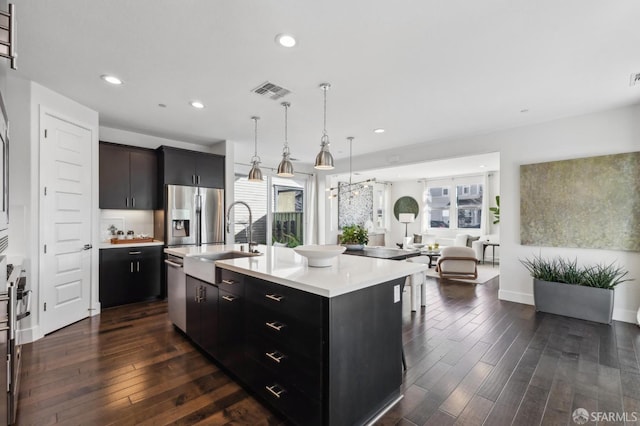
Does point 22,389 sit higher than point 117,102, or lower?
lower

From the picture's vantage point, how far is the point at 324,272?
75.1 inches

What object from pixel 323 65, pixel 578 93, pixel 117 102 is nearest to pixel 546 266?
pixel 578 93

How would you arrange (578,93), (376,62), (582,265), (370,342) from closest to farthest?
(370,342)
(376,62)
(578,93)
(582,265)

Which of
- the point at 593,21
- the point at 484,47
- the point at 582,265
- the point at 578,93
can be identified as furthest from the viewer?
the point at 582,265

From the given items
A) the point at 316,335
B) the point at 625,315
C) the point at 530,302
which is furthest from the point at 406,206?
the point at 316,335

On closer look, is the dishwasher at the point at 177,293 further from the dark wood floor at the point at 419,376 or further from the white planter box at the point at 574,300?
the white planter box at the point at 574,300

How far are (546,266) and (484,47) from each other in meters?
3.23

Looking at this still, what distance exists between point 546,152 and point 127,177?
6.13m

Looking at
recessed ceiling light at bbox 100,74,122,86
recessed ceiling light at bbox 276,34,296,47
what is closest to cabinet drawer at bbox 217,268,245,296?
recessed ceiling light at bbox 276,34,296,47

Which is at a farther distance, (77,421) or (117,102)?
(117,102)

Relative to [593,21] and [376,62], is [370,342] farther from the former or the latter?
[593,21]

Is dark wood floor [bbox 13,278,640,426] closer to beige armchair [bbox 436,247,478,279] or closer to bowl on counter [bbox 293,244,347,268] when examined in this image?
bowl on counter [bbox 293,244,347,268]

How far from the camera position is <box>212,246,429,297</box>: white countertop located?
156 centimetres

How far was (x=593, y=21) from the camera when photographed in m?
2.00
